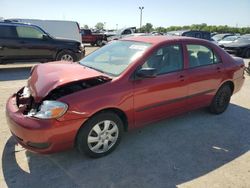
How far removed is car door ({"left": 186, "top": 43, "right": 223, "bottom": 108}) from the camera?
4.34 metres

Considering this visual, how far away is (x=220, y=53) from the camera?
4918 millimetres

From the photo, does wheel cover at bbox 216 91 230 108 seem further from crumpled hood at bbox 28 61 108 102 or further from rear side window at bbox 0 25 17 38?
rear side window at bbox 0 25 17 38

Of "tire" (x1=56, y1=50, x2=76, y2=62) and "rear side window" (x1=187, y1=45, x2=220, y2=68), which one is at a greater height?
"rear side window" (x1=187, y1=45, x2=220, y2=68)

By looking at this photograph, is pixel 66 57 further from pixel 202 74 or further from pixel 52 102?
pixel 52 102

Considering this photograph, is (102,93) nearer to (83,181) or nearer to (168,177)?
(83,181)

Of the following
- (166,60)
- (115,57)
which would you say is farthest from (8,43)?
(166,60)

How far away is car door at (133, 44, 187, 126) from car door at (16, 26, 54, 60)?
21.9 ft

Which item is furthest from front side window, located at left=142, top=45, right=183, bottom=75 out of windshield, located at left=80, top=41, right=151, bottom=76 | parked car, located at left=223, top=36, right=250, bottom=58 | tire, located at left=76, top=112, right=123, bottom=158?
parked car, located at left=223, top=36, right=250, bottom=58

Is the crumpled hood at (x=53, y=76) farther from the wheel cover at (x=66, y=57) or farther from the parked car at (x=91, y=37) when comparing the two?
the parked car at (x=91, y=37)

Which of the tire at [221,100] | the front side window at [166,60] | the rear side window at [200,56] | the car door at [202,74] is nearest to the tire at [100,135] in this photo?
the front side window at [166,60]

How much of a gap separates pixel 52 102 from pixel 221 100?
3.52m

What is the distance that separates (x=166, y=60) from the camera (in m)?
4.02

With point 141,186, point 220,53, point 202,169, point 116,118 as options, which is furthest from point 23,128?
point 220,53

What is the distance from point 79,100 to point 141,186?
47.7 inches
